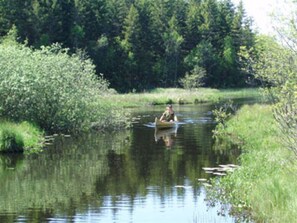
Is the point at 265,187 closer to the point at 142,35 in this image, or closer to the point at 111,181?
the point at 111,181

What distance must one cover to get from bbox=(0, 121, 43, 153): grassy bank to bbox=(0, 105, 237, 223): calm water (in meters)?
0.96

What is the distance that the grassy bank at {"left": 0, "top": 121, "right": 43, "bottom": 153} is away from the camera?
27.3m

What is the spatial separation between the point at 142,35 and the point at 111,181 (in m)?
84.7

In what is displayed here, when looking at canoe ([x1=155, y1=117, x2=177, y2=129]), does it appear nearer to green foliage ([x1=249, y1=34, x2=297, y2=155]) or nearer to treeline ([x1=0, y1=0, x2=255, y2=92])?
green foliage ([x1=249, y1=34, x2=297, y2=155])

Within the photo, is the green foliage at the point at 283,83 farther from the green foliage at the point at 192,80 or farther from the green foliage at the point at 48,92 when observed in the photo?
the green foliage at the point at 192,80

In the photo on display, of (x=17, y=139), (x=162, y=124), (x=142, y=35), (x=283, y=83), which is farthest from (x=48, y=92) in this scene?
(x=142, y=35)

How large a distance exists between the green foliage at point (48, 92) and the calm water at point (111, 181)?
6.97 ft

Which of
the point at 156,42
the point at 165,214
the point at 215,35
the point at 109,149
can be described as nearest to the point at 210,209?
the point at 165,214

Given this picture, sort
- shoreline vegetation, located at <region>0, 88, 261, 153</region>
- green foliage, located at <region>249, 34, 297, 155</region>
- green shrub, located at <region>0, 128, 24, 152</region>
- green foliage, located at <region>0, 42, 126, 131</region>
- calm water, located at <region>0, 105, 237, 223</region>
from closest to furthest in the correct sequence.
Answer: green foliage, located at <region>249, 34, 297, 155</region>
calm water, located at <region>0, 105, 237, 223</region>
green shrub, located at <region>0, 128, 24, 152</region>
shoreline vegetation, located at <region>0, 88, 261, 153</region>
green foliage, located at <region>0, 42, 126, 131</region>

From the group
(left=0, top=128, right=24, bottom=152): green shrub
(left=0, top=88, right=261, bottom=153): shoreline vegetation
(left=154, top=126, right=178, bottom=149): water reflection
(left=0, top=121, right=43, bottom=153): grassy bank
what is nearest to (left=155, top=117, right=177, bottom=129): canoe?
(left=154, top=126, right=178, bottom=149): water reflection

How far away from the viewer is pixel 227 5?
132 m

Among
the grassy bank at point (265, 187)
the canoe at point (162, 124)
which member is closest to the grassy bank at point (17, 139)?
the grassy bank at point (265, 187)

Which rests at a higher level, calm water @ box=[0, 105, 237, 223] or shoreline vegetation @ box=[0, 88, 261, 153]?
shoreline vegetation @ box=[0, 88, 261, 153]

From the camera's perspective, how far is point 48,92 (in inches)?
1353
